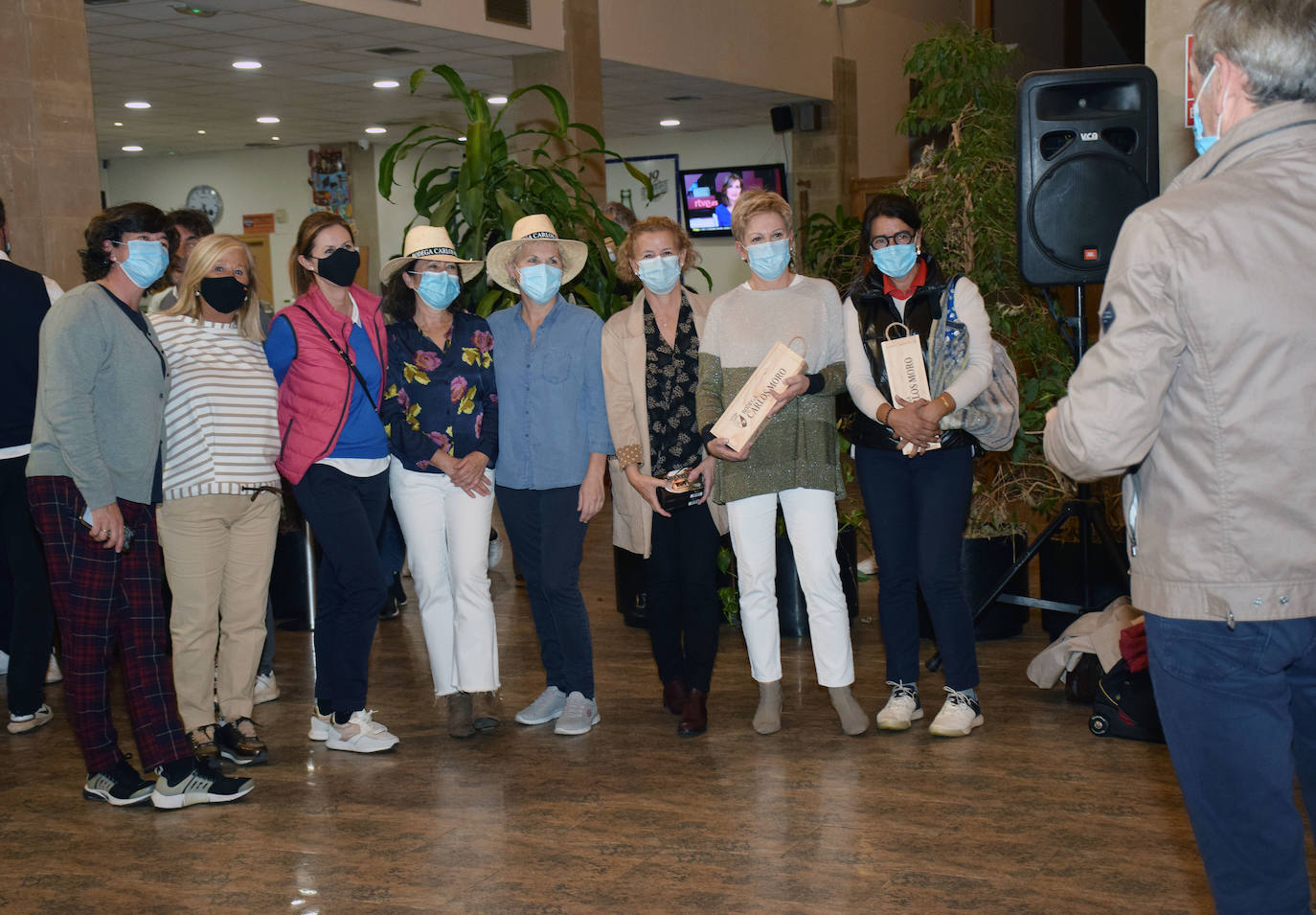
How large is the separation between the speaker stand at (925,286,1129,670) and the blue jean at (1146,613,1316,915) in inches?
93.9

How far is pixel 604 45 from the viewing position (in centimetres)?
940

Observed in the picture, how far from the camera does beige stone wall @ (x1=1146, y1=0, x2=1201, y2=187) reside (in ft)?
13.6

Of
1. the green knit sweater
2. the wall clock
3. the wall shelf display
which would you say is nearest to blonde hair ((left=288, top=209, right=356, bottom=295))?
the green knit sweater

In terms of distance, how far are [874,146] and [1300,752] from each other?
1202 cm

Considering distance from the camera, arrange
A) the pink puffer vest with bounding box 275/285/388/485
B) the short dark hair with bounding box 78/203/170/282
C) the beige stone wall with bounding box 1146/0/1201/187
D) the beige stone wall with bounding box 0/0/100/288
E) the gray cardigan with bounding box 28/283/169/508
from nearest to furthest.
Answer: the gray cardigan with bounding box 28/283/169/508 → the short dark hair with bounding box 78/203/170/282 → the pink puffer vest with bounding box 275/285/388/485 → the beige stone wall with bounding box 1146/0/1201/187 → the beige stone wall with bounding box 0/0/100/288

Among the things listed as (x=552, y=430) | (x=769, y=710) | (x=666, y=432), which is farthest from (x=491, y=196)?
(x=769, y=710)

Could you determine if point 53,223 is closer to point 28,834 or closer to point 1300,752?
point 28,834

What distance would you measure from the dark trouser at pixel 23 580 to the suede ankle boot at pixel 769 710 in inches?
90.3

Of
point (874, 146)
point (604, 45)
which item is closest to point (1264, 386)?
point (604, 45)

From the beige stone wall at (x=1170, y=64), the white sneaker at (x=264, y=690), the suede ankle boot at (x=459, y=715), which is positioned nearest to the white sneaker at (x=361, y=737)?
the suede ankle boot at (x=459, y=715)

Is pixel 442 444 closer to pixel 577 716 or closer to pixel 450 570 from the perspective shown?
pixel 450 570

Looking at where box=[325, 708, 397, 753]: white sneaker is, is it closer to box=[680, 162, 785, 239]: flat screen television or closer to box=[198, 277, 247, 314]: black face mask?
box=[198, 277, 247, 314]: black face mask

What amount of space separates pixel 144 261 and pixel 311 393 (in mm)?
569

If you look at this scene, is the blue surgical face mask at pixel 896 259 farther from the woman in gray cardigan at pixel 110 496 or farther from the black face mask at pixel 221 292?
the woman in gray cardigan at pixel 110 496
